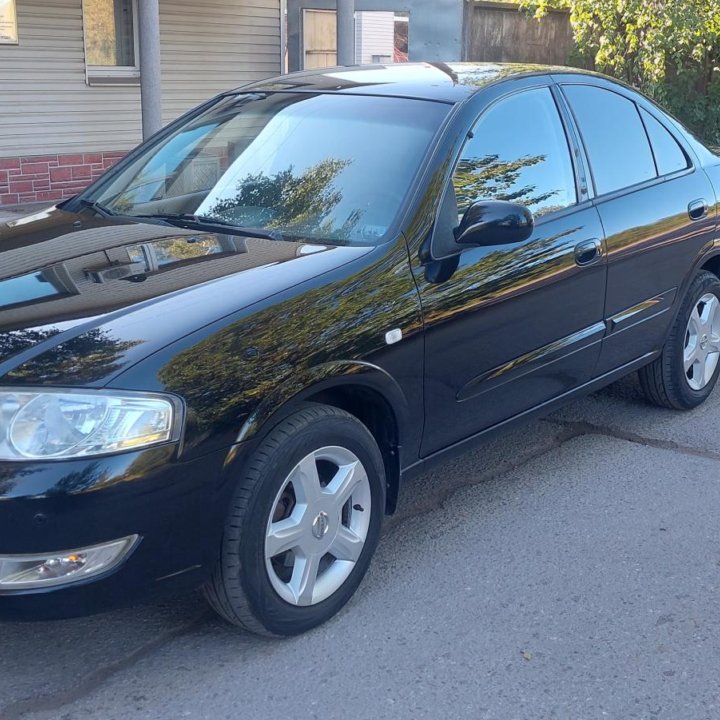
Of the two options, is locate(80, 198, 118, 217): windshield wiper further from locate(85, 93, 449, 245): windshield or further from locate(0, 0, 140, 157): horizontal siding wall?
locate(0, 0, 140, 157): horizontal siding wall

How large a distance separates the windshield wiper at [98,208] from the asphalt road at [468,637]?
161 centimetres

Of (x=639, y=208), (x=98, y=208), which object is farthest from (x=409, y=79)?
(x=98, y=208)

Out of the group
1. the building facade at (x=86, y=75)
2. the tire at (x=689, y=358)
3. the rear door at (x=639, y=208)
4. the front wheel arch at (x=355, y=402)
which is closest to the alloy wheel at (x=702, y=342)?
the tire at (x=689, y=358)

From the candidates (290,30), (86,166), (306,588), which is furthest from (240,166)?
(290,30)

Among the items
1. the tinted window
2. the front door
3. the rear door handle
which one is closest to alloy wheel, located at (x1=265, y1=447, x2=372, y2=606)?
the front door

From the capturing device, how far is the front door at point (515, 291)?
368 cm

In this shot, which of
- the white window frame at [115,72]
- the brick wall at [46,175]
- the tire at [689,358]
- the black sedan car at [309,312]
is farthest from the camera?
the white window frame at [115,72]

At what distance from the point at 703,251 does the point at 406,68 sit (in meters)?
1.81

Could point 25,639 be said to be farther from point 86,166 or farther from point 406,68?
point 86,166

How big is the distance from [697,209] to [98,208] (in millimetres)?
2881

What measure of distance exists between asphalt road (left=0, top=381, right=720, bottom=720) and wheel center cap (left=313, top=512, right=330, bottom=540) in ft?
1.09

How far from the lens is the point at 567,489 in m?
4.52

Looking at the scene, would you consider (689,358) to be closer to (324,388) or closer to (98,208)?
(324,388)

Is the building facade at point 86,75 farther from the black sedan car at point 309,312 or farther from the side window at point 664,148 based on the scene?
the side window at point 664,148
